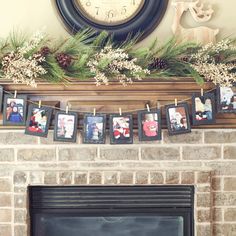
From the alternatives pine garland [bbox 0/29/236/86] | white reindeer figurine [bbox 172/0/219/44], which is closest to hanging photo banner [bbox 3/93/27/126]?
pine garland [bbox 0/29/236/86]

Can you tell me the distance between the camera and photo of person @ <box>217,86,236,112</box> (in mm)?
2631

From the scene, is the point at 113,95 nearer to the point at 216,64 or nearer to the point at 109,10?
the point at 109,10

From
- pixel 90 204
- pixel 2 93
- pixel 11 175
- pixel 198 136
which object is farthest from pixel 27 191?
pixel 198 136

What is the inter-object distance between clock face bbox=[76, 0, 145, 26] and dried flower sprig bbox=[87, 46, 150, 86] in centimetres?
20

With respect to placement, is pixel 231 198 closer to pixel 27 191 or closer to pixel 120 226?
pixel 120 226

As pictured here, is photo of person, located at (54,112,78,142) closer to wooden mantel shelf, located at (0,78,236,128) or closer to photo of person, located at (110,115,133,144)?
wooden mantel shelf, located at (0,78,236,128)

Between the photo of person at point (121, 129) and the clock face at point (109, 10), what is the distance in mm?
508

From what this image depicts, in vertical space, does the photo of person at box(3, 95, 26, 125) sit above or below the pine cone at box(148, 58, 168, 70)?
below

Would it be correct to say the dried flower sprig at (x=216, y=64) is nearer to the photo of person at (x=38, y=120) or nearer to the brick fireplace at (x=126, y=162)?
the brick fireplace at (x=126, y=162)

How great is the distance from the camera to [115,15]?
8.80 feet

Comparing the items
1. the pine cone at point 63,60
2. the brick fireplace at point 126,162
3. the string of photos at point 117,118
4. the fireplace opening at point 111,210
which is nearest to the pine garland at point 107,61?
the pine cone at point 63,60

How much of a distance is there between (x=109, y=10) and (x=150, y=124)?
2.10ft

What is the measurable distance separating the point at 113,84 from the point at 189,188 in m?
0.71

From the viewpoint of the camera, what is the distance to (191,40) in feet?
8.72
